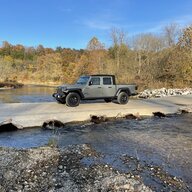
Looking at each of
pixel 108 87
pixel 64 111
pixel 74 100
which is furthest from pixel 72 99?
pixel 108 87

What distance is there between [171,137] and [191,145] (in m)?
1.38

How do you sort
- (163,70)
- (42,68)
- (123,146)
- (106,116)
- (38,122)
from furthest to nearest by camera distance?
(42,68) < (163,70) < (106,116) < (38,122) < (123,146)

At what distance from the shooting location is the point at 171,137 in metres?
11.5

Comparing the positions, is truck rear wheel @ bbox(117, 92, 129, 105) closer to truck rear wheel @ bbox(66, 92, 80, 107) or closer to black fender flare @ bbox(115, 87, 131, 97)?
black fender flare @ bbox(115, 87, 131, 97)

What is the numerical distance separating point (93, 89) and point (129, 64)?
3113cm

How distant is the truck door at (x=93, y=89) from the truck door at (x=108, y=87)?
10.5 inches

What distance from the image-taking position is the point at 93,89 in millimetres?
17344

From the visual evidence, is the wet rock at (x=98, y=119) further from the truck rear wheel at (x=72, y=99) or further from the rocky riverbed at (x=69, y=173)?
the rocky riverbed at (x=69, y=173)

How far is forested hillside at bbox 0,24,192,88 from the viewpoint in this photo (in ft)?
116


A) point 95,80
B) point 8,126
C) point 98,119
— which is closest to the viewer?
point 8,126

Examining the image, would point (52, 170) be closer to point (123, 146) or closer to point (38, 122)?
point (123, 146)

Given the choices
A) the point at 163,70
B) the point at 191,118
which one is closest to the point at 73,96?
the point at 191,118

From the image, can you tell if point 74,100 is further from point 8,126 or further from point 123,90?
point 8,126

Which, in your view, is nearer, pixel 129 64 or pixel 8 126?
pixel 8 126
